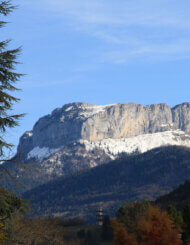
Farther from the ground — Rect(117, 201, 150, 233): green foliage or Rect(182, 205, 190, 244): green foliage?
Rect(117, 201, 150, 233): green foliage

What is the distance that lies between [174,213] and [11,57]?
112186mm

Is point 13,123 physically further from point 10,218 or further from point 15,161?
point 10,218

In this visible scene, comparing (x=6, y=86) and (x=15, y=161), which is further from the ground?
(x=6, y=86)

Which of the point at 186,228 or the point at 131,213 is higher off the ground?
the point at 131,213

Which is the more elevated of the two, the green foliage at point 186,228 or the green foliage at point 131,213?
the green foliage at point 131,213

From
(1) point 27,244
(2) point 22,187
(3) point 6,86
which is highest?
(3) point 6,86

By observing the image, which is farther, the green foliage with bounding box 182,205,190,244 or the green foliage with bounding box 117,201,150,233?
the green foliage with bounding box 117,201,150,233

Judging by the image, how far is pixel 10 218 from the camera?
2661 centimetres

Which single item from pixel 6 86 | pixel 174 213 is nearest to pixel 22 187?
pixel 6 86

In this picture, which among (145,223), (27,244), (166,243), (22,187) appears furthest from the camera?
(145,223)

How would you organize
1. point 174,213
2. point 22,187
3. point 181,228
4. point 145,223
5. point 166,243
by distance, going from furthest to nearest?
point 174,213 → point 181,228 → point 145,223 → point 166,243 → point 22,187

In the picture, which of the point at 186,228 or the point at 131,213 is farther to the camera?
the point at 131,213

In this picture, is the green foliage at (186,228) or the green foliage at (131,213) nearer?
the green foliage at (186,228)

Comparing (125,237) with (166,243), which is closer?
(166,243)
